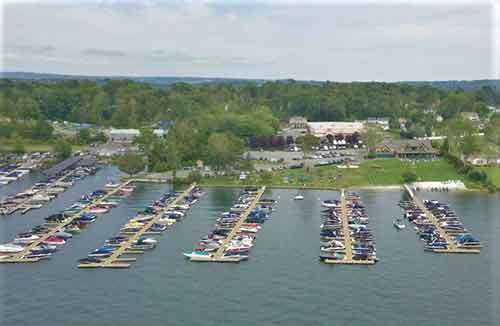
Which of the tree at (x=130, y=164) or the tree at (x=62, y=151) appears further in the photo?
the tree at (x=62, y=151)

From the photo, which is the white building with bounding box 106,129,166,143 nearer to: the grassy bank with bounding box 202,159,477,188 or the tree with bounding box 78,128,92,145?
A: the tree with bounding box 78,128,92,145

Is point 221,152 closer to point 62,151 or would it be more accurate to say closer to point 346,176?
point 346,176

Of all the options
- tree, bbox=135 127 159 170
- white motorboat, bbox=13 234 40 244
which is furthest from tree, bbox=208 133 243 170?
white motorboat, bbox=13 234 40 244

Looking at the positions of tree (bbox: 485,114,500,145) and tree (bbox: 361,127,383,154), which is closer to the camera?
tree (bbox: 485,114,500,145)

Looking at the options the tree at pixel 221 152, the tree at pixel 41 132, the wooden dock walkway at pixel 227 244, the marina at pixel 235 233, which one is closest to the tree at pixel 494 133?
the tree at pixel 221 152

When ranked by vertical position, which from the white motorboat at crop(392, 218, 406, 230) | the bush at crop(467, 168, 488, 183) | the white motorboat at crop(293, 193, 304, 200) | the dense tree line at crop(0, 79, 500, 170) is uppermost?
the dense tree line at crop(0, 79, 500, 170)

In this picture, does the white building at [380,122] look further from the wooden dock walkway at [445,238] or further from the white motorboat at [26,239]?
the white motorboat at [26,239]

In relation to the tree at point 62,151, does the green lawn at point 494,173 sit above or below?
below
